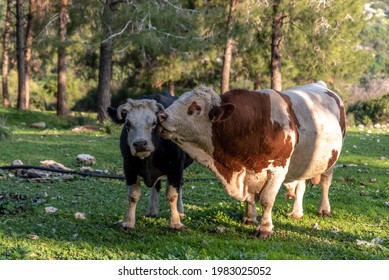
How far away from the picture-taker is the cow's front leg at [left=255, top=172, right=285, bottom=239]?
666cm

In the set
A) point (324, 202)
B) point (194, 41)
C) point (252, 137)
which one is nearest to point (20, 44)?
point (194, 41)

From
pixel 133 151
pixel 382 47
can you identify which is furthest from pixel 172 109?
pixel 382 47

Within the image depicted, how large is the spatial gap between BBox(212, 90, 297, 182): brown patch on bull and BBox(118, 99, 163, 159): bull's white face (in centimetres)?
69

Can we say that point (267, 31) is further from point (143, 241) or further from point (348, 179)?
point (143, 241)

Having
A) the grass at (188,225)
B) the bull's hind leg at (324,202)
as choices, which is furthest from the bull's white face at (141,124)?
the bull's hind leg at (324,202)

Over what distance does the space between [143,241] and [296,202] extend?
8.26 ft

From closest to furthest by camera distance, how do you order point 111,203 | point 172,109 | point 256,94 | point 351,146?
point 172,109
point 256,94
point 111,203
point 351,146

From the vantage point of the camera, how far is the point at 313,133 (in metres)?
7.17

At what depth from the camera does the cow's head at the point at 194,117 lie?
6.10 meters

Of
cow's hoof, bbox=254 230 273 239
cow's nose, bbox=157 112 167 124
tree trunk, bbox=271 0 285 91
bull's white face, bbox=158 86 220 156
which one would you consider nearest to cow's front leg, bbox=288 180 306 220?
cow's hoof, bbox=254 230 273 239

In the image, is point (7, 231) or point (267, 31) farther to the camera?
point (267, 31)

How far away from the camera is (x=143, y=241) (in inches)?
253

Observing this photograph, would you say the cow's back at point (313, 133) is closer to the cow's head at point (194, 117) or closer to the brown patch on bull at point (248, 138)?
the brown patch on bull at point (248, 138)

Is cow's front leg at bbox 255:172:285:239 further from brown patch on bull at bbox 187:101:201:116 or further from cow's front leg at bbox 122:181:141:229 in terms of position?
cow's front leg at bbox 122:181:141:229
